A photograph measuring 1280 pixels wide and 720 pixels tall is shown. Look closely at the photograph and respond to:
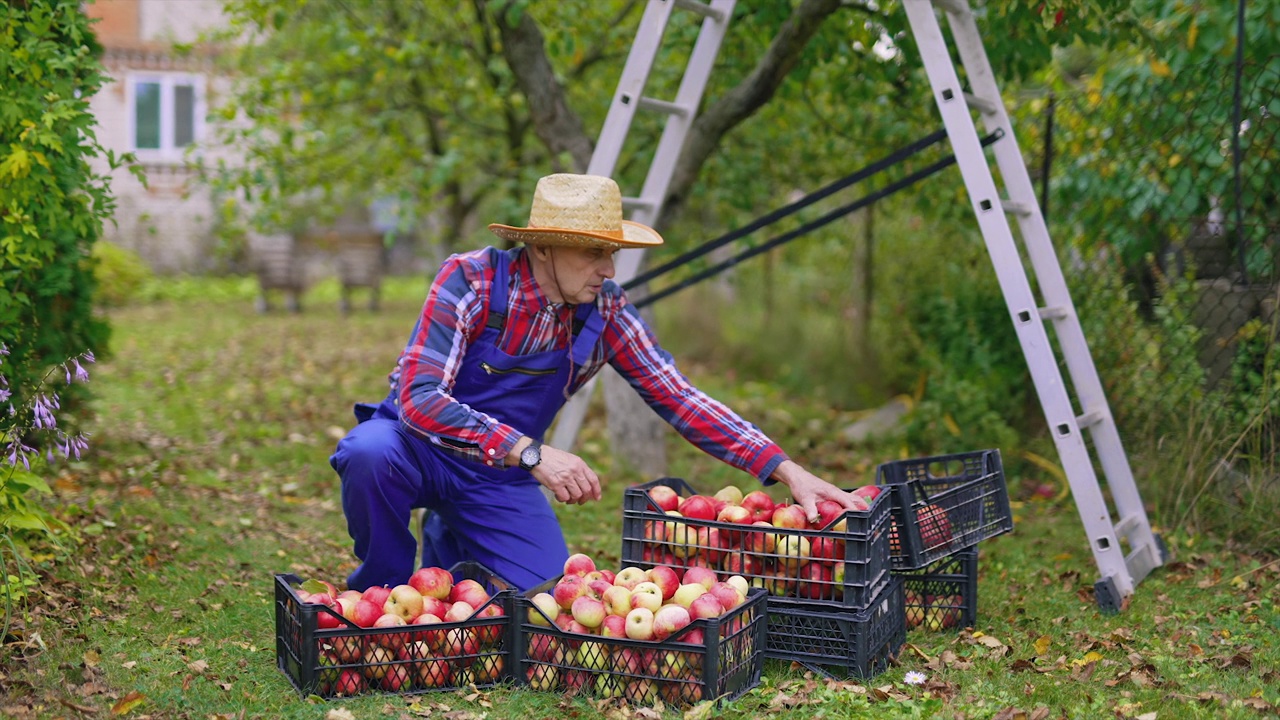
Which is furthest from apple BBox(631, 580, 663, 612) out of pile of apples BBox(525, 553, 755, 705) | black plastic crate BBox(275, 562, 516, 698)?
black plastic crate BBox(275, 562, 516, 698)

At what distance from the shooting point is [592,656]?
3.25 metres

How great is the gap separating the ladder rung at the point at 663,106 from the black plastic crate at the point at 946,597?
2.18m

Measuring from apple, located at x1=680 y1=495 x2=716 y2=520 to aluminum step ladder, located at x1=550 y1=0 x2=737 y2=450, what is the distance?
130cm

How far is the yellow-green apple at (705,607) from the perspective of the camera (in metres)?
3.16

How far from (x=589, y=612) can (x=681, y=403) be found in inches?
39.7

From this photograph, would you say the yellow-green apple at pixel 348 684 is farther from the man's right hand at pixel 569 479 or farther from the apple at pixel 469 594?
the man's right hand at pixel 569 479

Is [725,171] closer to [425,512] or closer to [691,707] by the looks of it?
[425,512]

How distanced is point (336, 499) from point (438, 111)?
135 inches

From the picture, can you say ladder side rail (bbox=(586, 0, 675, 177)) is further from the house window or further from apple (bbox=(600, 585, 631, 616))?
the house window

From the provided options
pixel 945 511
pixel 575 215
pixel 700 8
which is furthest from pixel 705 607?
pixel 700 8

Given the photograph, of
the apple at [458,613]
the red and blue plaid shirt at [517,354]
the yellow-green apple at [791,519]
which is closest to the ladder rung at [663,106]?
the red and blue plaid shirt at [517,354]

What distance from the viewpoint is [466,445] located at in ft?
12.0

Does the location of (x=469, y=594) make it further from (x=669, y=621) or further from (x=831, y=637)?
(x=831, y=637)

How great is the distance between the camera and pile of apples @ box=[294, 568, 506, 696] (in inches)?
128
